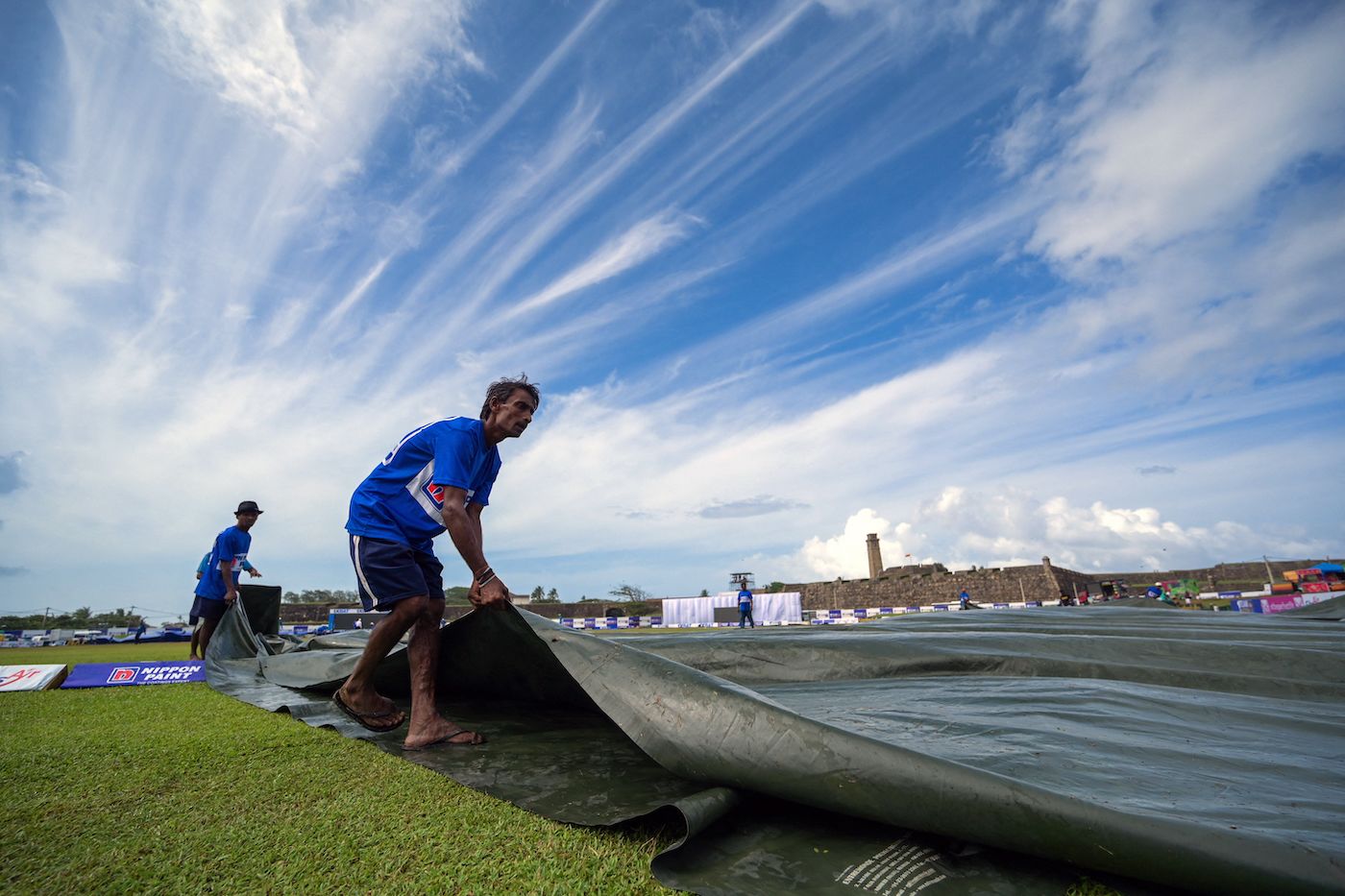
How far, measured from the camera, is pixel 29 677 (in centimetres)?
431

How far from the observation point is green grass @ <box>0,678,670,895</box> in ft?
3.82

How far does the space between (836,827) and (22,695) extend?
5.48 metres

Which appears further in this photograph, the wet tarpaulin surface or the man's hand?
the man's hand

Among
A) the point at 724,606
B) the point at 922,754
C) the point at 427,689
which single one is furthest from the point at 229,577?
the point at 724,606

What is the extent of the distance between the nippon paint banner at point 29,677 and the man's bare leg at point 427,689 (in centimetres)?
400

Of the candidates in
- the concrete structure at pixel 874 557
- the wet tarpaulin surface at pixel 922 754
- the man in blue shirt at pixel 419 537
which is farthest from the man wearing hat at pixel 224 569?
the concrete structure at pixel 874 557

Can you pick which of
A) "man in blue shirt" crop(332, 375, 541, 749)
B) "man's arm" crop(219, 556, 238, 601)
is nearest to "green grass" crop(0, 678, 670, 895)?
"man in blue shirt" crop(332, 375, 541, 749)

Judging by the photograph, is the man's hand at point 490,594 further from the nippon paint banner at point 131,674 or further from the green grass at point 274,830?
the nippon paint banner at point 131,674

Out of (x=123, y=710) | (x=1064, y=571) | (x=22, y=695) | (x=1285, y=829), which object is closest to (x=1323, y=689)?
(x=1285, y=829)

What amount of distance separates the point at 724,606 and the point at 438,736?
2516 centimetres

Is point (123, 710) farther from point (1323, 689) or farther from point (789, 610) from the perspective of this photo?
point (789, 610)

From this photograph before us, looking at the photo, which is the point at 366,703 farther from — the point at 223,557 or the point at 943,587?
the point at 943,587

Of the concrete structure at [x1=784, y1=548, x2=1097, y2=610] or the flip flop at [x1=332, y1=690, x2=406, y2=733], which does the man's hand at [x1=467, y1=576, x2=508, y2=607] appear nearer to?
the flip flop at [x1=332, y1=690, x2=406, y2=733]

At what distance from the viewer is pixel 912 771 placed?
3.47 feet
